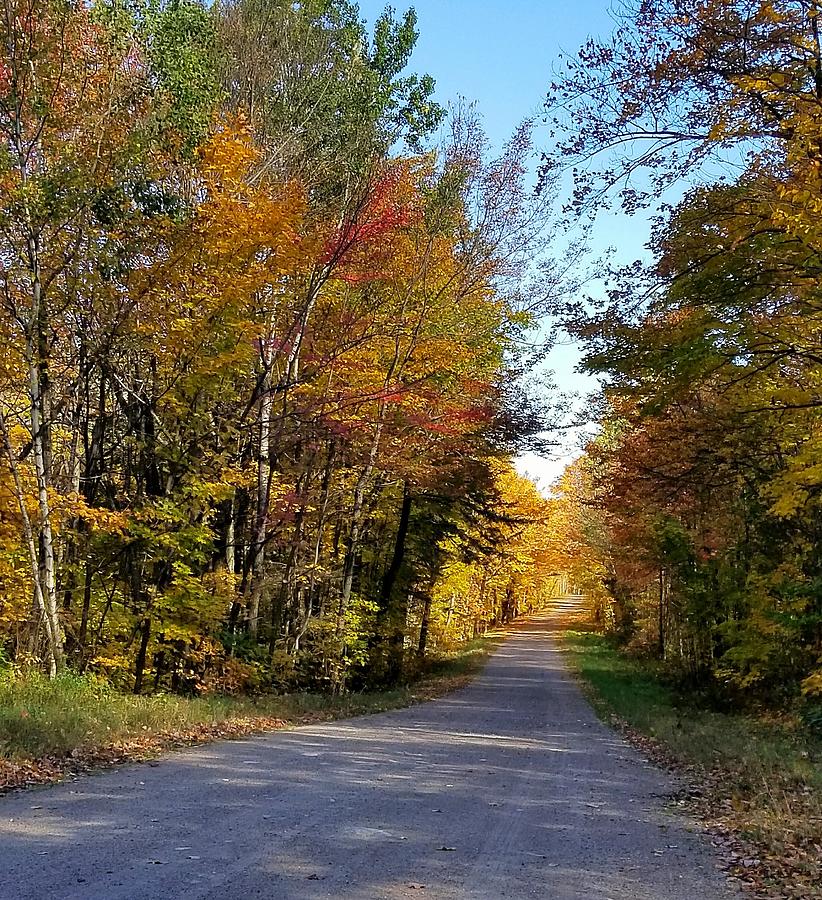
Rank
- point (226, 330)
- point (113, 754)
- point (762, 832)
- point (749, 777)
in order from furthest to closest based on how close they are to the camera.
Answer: point (226, 330)
point (749, 777)
point (113, 754)
point (762, 832)

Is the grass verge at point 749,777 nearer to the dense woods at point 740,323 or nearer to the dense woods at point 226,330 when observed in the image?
the dense woods at point 740,323

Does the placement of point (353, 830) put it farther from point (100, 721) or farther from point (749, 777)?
point (749, 777)

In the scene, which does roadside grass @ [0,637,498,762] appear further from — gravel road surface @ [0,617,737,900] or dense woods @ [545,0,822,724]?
dense woods @ [545,0,822,724]

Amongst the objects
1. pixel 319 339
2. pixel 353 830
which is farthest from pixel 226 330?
pixel 353 830

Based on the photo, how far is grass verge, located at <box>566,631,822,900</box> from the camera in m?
6.28

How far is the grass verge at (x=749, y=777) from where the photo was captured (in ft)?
20.6

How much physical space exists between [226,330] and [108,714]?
21.3 feet

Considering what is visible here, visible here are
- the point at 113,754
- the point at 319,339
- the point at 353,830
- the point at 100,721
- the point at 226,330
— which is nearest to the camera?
the point at 353,830

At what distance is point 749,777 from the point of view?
9.69 metres

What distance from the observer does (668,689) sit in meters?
25.5

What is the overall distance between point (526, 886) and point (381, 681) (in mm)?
19563

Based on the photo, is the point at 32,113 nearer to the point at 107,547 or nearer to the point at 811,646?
the point at 107,547

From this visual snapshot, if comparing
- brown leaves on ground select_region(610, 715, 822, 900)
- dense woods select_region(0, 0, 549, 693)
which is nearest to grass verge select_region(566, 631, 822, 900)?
brown leaves on ground select_region(610, 715, 822, 900)

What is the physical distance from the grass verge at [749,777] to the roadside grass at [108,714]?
6449mm
